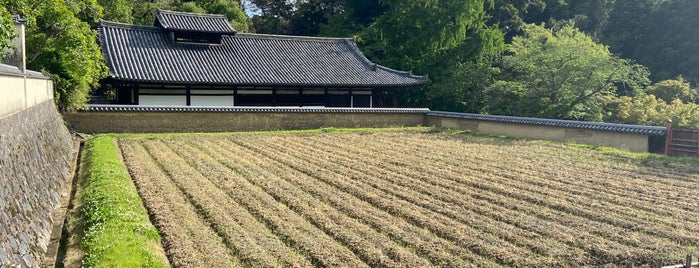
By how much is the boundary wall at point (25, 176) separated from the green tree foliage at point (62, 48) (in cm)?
548

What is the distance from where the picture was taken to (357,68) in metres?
24.7

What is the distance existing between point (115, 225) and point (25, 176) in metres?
1.21

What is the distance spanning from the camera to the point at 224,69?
840 inches

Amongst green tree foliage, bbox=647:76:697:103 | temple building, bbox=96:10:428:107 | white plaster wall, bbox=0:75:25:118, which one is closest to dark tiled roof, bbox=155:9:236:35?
temple building, bbox=96:10:428:107

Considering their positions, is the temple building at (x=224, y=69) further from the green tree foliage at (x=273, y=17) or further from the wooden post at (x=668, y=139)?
the green tree foliage at (x=273, y=17)

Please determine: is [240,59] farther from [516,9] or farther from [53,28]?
[516,9]

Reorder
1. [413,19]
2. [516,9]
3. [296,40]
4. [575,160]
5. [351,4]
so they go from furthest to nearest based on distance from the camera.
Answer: [351,4] < [516,9] < [413,19] < [296,40] < [575,160]

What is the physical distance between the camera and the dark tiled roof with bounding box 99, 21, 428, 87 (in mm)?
19859

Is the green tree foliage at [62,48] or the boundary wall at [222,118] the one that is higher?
the green tree foliage at [62,48]

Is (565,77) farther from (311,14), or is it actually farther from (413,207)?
(311,14)

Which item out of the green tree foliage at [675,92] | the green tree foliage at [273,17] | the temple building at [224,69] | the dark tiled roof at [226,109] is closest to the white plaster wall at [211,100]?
the temple building at [224,69]

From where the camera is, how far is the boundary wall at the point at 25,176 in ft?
15.4

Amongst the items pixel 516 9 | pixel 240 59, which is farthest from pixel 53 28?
pixel 516 9

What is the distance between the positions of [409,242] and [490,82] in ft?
66.1
